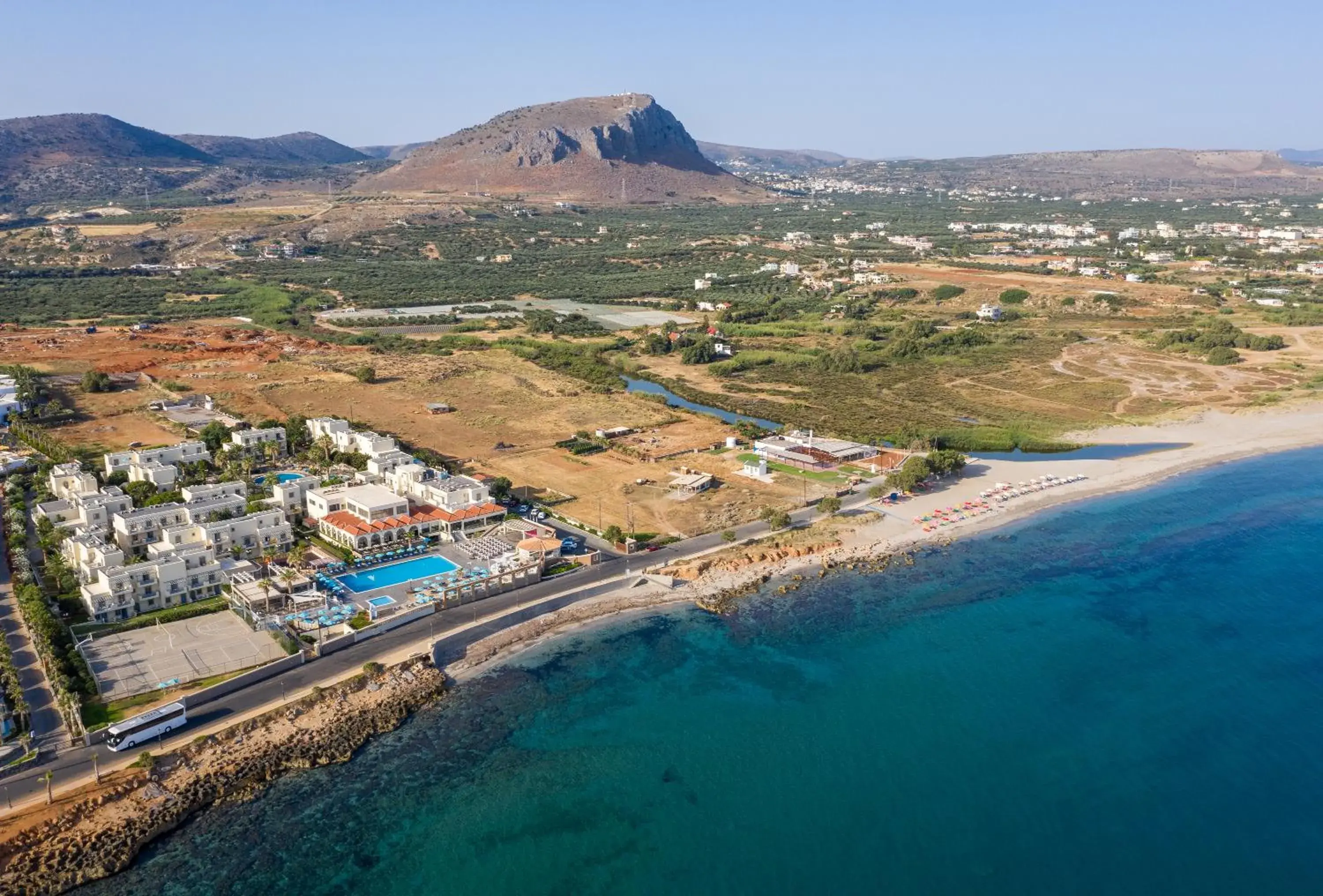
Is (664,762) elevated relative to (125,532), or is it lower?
lower

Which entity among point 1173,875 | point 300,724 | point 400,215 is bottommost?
point 1173,875

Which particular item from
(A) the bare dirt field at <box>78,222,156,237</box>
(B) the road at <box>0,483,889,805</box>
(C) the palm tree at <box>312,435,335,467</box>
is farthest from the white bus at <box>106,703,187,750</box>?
(A) the bare dirt field at <box>78,222,156,237</box>

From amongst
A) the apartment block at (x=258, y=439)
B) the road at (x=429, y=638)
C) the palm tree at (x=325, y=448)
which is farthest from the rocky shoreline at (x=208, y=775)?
the apartment block at (x=258, y=439)

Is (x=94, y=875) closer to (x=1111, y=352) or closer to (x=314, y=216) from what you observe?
(x=1111, y=352)

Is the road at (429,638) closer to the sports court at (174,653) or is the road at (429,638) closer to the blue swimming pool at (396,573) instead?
the sports court at (174,653)

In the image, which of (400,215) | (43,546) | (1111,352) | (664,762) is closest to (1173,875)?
(664,762)

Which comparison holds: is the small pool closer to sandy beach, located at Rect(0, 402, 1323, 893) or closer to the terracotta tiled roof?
the terracotta tiled roof
